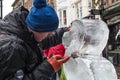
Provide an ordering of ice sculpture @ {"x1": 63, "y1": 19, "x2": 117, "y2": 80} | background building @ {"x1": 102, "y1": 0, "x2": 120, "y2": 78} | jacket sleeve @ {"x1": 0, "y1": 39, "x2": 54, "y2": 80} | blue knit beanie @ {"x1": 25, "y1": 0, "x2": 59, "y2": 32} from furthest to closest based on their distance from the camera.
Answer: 1. background building @ {"x1": 102, "y1": 0, "x2": 120, "y2": 78}
2. ice sculpture @ {"x1": 63, "y1": 19, "x2": 117, "y2": 80}
3. blue knit beanie @ {"x1": 25, "y1": 0, "x2": 59, "y2": 32}
4. jacket sleeve @ {"x1": 0, "y1": 39, "x2": 54, "y2": 80}

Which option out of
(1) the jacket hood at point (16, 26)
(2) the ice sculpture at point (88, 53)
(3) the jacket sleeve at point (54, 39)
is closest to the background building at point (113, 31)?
(3) the jacket sleeve at point (54, 39)

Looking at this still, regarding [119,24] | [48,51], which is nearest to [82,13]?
[119,24]

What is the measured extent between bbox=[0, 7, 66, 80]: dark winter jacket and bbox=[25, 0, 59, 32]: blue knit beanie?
6cm

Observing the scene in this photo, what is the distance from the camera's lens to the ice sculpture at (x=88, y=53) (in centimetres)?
227

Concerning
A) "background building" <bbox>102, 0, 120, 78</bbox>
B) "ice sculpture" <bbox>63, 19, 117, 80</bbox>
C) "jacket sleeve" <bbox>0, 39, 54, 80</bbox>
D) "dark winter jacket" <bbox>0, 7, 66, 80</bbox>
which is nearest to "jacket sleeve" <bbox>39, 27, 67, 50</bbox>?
"ice sculpture" <bbox>63, 19, 117, 80</bbox>

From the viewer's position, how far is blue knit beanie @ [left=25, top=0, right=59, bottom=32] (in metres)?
2.13

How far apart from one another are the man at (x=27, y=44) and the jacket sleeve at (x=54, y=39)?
963mm

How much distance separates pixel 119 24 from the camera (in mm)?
17594

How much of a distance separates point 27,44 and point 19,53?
0.12 m

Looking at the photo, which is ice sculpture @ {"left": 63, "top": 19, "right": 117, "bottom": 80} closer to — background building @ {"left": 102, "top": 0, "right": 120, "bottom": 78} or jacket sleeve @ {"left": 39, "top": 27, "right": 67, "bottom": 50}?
jacket sleeve @ {"left": 39, "top": 27, "right": 67, "bottom": 50}

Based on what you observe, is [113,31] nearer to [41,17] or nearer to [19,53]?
[41,17]

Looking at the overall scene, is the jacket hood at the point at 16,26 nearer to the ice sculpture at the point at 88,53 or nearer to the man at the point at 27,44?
the man at the point at 27,44

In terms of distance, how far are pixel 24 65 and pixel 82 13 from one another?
23.0 metres

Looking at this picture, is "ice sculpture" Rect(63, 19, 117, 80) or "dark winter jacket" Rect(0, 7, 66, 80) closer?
"dark winter jacket" Rect(0, 7, 66, 80)
